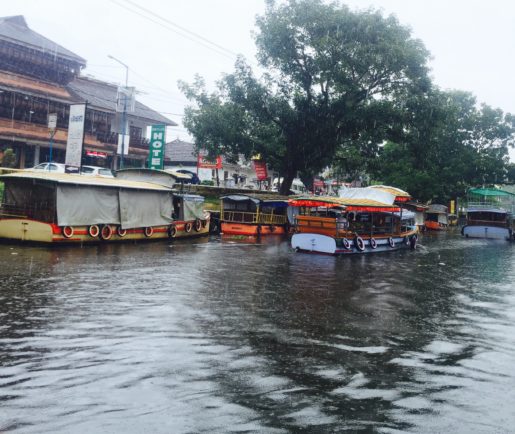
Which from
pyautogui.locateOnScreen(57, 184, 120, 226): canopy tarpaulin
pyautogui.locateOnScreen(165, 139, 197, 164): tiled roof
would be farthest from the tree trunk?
pyautogui.locateOnScreen(165, 139, 197, 164): tiled roof

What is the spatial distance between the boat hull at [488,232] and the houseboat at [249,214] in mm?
17186

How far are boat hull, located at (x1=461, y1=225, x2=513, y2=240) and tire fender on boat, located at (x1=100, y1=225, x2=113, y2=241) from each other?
98.2ft

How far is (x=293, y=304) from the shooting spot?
11.3 meters

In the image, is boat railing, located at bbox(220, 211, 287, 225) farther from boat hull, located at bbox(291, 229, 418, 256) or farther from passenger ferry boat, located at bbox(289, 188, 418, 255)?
boat hull, located at bbox(291, 229, 418, 256)

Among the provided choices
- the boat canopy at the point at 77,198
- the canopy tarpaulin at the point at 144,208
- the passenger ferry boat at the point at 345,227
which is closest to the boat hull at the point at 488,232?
the passenger ferry boat at the point at 345,227

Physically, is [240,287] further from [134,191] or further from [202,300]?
[134,191]

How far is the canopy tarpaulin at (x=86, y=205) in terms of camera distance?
66.3 feet

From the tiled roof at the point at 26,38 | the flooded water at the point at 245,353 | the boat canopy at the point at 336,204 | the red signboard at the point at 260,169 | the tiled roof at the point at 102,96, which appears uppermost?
the tiled roof at the point at 26,38

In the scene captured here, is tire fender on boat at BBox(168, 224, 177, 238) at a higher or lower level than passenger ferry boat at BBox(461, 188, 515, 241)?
lower

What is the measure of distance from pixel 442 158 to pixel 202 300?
160ft

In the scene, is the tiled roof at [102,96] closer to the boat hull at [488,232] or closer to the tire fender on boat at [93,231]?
the tire fender on boat at [93,231]

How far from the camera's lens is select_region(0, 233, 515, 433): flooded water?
5160 millimetres

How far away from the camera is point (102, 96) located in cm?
4172

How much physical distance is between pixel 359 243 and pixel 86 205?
40.4 ft
